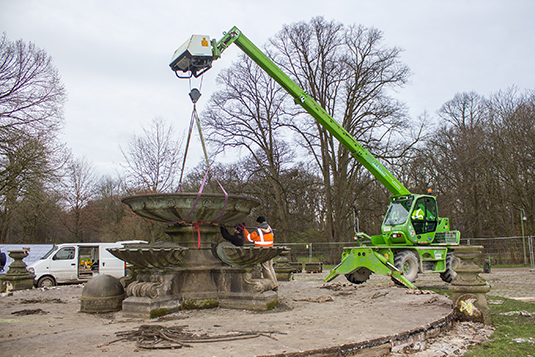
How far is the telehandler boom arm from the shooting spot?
7410 mm

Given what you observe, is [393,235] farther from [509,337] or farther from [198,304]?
[198,304]

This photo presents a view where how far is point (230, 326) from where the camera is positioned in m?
4.82

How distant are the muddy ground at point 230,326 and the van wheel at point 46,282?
320 inches

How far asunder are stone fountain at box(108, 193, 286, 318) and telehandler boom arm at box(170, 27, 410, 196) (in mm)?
2734

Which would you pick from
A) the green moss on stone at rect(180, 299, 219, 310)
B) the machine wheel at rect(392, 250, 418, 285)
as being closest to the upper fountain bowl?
the green moss on stone at rect(180, 299, 219, 310)

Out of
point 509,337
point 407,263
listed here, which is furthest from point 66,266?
point 509,337

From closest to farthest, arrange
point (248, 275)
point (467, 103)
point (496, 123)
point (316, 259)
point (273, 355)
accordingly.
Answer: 1. point (273, 355)
2. point (248, 275)
3. point (316, 259)
4. point (496, 123)
5. point (467, 103)

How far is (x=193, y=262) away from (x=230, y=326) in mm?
1940

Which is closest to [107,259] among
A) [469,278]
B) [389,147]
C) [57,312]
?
[57,312]

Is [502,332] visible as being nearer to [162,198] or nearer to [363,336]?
[363,336]

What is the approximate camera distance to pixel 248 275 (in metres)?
6.40

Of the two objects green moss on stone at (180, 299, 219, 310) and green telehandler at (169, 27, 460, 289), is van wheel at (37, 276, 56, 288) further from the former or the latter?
green moss on stone at (180, 299, 219, 310)

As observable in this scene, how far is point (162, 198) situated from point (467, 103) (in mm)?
31872

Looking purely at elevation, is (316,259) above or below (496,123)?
A: below
